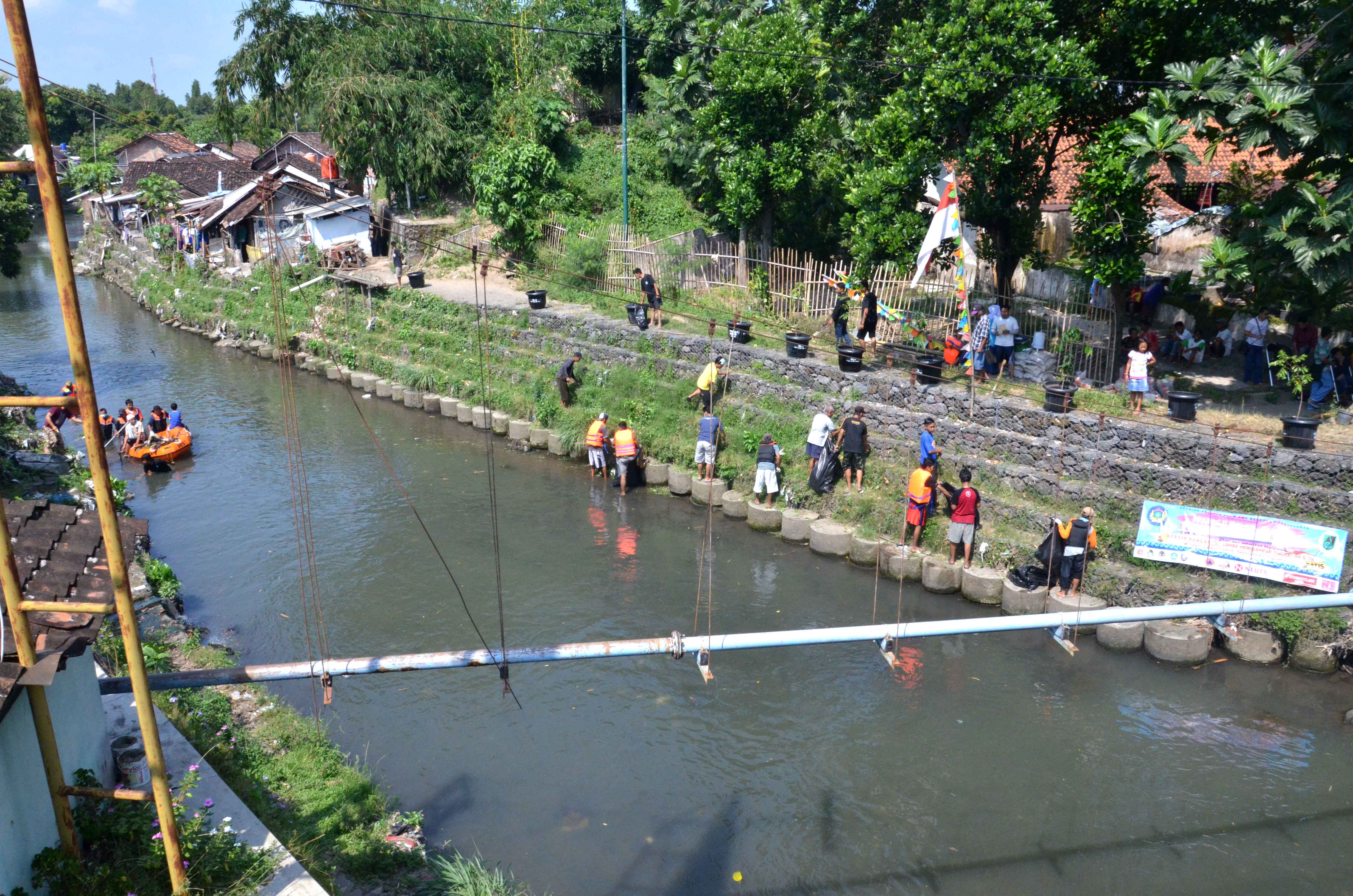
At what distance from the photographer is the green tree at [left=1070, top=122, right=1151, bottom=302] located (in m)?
14.9

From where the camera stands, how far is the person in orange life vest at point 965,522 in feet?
46.3

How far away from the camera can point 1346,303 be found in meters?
16.9

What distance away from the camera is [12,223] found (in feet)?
103

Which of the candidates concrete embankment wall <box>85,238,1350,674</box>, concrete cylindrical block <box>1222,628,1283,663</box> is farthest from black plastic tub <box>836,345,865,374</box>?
concrete cylindrical block <box>1222,628,1283,663</box>

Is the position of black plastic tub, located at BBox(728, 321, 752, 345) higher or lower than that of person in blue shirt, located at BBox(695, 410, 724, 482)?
higher

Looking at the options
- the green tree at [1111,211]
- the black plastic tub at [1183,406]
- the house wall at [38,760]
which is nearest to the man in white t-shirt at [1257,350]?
the green tree at [1111,211]

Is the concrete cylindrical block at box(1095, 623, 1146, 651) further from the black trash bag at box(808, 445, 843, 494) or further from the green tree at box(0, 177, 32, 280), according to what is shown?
the green tree at box(0, 177, 32, 280)

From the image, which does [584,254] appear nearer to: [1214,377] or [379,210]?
[379,210]

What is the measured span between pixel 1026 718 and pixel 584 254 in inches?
708

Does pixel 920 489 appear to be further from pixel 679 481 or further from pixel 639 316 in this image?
pixel 639 316

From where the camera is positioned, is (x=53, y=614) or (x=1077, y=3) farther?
(x=1077, y=3)

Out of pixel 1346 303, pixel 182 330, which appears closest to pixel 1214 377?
pixel 1346 303

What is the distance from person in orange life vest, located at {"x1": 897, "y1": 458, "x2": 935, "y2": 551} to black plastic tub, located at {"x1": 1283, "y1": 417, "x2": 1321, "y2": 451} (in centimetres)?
493

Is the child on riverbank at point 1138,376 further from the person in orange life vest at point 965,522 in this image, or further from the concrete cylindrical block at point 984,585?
the concrete cylindrical block at point 984,585
